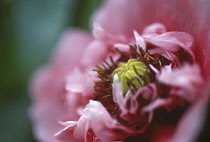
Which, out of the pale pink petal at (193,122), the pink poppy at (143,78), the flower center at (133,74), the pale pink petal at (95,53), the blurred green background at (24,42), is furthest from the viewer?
the blurred green background at (24,42)

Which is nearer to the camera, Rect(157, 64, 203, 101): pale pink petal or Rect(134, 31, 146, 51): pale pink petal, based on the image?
Rect(157, 64, 203, 101): pale pink petal

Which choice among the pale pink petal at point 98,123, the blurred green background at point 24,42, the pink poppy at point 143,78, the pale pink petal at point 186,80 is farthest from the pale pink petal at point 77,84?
the blurred green background at point 24,42

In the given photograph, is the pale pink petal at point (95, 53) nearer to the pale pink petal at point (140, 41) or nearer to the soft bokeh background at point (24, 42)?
the pale pink petal at point (140, 41)

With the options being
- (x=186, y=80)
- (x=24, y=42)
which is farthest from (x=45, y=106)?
(x=186, y=80)

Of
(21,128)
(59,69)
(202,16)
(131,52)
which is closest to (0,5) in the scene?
(59,69)

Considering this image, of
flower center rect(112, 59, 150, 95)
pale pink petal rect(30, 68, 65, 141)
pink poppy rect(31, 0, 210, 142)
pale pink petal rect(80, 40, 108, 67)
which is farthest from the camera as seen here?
pale pink petal rect(30, 68, 65, 141)

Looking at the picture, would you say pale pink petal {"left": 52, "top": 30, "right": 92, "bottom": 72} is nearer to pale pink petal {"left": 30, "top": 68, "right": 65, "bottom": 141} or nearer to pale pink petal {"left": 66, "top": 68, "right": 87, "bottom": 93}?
pale pink petal {"left": 30, "top": 68, "right": 65, "bottom": 141}

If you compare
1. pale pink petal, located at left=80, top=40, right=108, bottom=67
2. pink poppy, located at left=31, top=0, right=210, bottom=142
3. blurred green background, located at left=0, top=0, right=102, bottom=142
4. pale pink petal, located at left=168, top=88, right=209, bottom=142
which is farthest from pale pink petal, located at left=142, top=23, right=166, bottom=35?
blurred green background, located at left=0, top=0, right=102, bottom=142

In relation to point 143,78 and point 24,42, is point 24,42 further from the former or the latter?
point 143,78
